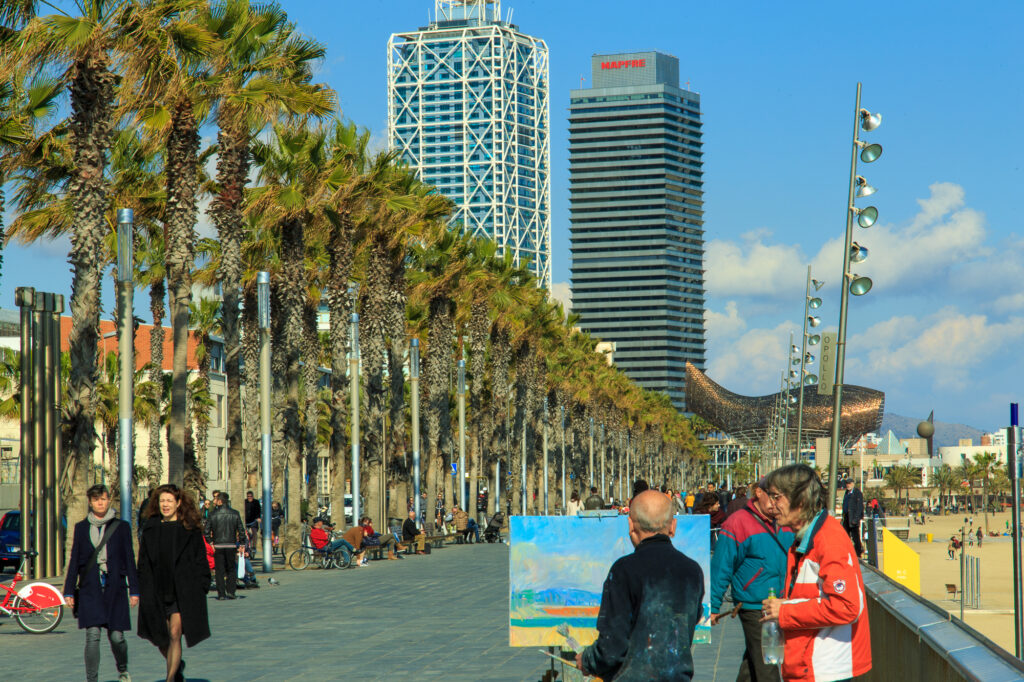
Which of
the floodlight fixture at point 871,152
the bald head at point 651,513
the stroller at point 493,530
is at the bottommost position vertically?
the stroller at point 493,530

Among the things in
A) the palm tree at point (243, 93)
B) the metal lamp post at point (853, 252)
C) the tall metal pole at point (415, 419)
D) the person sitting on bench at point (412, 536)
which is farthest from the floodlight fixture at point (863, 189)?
the tall metal pole at point (415, 419)

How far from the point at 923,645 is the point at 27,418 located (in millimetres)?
22697

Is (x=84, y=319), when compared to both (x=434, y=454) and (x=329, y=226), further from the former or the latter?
(x=434, y=454)

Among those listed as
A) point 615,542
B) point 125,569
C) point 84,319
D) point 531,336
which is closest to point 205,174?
point 84,319

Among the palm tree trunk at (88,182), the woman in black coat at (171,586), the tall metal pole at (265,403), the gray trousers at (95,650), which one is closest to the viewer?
the woman in black coat at (171,586)

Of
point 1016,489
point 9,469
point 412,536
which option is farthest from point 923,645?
point 9,469

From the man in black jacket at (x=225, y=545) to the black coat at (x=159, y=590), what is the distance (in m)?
10.1

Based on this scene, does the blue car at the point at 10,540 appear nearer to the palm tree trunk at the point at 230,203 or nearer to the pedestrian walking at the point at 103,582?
the palm tree trunk at the point at 230,203

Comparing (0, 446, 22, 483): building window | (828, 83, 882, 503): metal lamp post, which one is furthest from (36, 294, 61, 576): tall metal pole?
(0, 446, 22, 483): building window

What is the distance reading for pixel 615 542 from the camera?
7.61 meters

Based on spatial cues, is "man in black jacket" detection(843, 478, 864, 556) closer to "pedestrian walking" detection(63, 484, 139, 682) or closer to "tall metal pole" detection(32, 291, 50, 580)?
"tall metal pole" detection(32, 291, 50, 580)

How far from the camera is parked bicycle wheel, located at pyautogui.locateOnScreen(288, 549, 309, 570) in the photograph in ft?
89.4

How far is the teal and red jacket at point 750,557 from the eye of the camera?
23.9 ft

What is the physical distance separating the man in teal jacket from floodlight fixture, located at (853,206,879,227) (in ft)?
54.2
